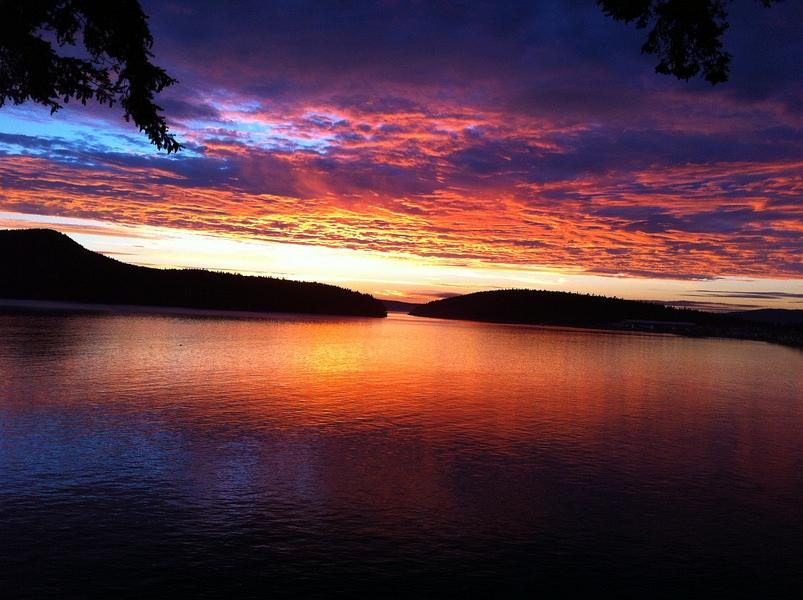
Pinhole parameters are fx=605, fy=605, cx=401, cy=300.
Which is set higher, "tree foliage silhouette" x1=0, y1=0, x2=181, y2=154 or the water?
"tree foliage silhouette" x1=0, y1=0, x2=181, y2=154

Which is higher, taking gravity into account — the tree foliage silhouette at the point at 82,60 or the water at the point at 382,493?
the tree foliage silhouette at the point at 82,60

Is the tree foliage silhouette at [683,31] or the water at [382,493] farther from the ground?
the tree foliage silhouette at [683,31]

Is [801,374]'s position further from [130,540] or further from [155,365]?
[130,540]

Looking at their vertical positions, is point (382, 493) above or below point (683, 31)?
below

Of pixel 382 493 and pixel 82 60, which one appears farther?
pixel 382 493

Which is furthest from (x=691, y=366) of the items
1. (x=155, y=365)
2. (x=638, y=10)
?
(x=638, y=10)

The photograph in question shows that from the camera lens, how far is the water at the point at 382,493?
1559 centimetres

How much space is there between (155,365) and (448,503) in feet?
169

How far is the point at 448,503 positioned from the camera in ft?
70.6

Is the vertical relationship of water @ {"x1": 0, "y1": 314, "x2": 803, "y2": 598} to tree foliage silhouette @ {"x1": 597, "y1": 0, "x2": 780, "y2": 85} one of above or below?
below

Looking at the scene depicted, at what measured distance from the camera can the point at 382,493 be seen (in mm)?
22484

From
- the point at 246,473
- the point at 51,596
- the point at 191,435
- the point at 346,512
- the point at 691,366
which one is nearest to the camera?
the point at 51,596

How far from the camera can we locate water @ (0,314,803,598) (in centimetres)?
1559

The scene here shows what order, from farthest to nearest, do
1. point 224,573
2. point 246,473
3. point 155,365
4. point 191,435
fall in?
point 155,365
point 191,435
point 246,473
point 224,573
